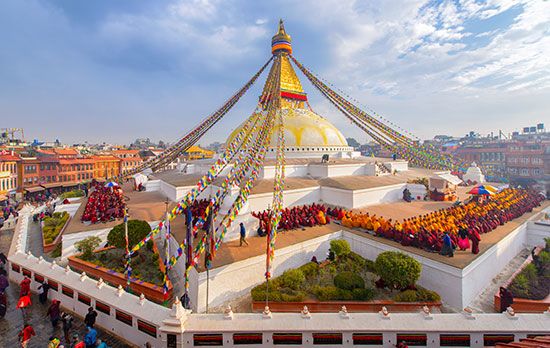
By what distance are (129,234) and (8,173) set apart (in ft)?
106

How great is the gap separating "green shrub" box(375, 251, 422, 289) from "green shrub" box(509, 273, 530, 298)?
14.1ft

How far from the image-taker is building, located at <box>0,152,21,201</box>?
94.7 feet

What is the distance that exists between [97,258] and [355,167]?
1752 cm

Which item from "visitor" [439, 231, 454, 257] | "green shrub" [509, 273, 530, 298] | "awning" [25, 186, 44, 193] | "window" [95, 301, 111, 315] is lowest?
"green shrub" [509, 273, 530, 298]

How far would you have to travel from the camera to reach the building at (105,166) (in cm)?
4021

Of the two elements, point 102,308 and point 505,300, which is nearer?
point 102,308

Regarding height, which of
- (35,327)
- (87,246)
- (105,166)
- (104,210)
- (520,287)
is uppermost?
(105,166)

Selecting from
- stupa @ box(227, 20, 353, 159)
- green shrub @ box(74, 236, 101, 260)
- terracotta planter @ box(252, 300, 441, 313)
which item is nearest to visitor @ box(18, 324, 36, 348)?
green shrub @ box(74, 236, 101, 260)

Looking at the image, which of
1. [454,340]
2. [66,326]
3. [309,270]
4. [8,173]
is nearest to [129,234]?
[66,326]

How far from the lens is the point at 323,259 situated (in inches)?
438

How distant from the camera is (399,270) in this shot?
791 cm

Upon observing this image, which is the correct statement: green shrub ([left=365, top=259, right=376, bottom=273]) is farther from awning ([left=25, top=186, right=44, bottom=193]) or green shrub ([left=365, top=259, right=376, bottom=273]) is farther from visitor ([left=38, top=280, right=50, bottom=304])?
awning ([left=25, top=186, right=44, bottom=193])

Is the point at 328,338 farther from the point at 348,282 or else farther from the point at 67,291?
the point at 67,291

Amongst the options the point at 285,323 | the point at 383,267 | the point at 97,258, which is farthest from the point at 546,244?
the point at 97,258
